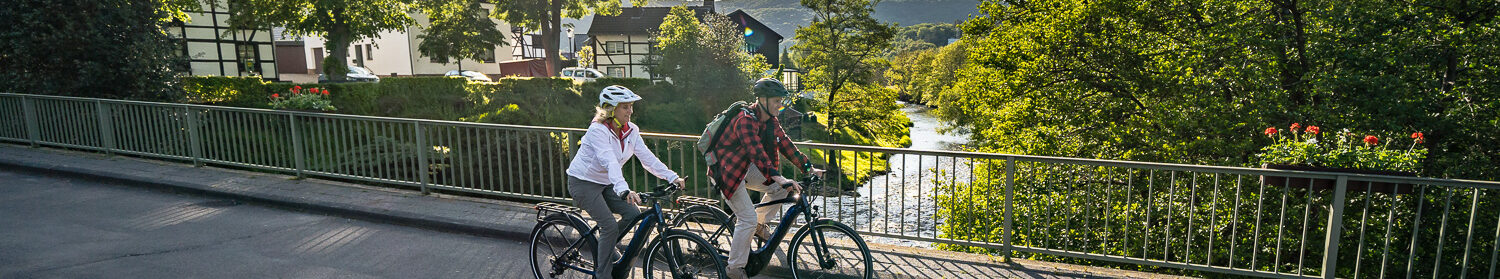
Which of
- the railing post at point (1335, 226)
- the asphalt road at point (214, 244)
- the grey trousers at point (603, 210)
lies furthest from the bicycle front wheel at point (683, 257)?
the railing post at point (1335, 226)

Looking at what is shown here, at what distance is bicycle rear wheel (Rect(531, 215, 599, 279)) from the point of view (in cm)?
463

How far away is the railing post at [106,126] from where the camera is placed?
9773 millimetres

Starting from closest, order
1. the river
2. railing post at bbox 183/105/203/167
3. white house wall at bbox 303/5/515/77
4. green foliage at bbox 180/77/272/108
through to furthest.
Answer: the river → railing post at bbox 183/105/203/167 → green foliage at bbox 180/77/272/108 → white house wall at bbox 303/5/515/77

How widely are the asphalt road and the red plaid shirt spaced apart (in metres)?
1.78

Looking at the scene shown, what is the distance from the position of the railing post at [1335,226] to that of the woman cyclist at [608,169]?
4111mm

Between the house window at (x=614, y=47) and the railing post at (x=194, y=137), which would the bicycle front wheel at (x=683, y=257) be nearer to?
the railing post at (x=194, y=137)

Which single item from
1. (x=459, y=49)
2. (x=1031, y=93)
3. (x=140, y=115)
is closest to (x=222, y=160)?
(x=140, y=115)

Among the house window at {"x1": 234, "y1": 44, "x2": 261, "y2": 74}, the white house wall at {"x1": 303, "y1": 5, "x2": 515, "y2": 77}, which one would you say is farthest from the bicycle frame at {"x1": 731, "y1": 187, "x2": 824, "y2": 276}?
the white house wall at {"x1": 303, "y1": 5, "x2": 515, "y2": 77}

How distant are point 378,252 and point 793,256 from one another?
3.45m

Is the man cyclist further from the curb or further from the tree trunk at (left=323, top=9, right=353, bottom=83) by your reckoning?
the tree trunk at (left=323, top=9, right=353, bottom=83)

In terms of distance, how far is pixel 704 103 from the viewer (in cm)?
3177

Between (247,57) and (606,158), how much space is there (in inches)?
1455

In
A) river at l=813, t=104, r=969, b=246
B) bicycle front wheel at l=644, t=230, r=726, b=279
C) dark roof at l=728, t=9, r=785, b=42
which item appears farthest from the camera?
dark roof at l=728, t=9, r=785, b=42

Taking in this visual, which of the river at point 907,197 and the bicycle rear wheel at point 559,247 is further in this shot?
the river at point 907,197
